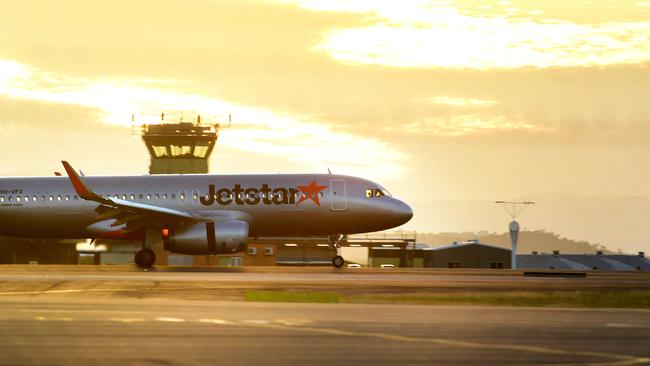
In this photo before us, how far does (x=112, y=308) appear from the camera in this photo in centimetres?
2223

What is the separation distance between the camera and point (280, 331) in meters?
17.7

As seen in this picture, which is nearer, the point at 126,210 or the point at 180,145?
the point at 126,210

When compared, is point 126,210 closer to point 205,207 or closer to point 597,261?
point 205,207

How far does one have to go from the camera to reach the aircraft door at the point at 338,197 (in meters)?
47.9

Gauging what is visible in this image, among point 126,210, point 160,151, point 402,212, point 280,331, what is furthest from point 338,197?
point 160,151

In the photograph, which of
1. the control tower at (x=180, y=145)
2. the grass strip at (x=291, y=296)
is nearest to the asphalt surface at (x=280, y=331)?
the grass strip at (x=291, y=296)

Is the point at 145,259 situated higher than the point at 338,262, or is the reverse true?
the point at 338,262

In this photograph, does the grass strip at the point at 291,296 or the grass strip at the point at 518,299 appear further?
the grass strip at the point at 518,299

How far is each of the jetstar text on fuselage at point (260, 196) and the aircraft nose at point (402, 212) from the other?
3779 millimetres

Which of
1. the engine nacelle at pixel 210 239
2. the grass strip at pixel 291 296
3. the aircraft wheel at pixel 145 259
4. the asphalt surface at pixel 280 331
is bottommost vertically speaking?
the asphalt surface at pixel 280 331

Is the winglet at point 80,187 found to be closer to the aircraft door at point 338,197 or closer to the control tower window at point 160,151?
the aircraft door at point 338,197

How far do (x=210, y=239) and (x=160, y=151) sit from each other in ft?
135

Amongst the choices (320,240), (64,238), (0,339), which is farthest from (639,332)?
(320,240)

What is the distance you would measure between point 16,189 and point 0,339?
1436 inches
